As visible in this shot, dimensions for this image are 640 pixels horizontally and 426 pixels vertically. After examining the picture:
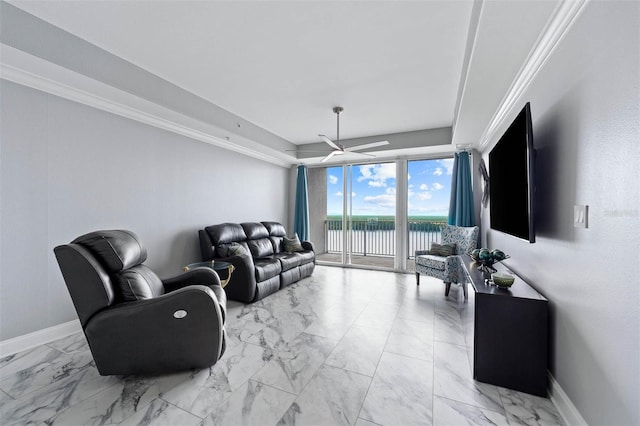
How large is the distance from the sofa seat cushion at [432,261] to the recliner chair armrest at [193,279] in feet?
9.74

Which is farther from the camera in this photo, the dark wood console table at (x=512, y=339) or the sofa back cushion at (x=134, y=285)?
the sofa back cushion at (x=134, y=285)

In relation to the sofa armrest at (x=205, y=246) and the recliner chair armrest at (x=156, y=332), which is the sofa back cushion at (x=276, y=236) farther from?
the recliner chair armrest at (x=156, y=332)

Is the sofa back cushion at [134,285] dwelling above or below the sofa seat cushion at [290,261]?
above

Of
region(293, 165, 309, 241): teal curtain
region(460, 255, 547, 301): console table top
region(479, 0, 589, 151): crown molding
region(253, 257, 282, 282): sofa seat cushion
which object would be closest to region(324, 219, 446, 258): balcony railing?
region(293, 165, 309, 241): teal curtain

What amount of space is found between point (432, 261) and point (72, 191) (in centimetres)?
442

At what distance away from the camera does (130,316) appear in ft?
5.65

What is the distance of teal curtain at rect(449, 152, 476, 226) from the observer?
443cm

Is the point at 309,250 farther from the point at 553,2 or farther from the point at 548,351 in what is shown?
the point at 553,2

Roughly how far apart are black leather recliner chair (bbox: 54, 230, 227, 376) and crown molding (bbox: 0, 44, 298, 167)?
148 cm

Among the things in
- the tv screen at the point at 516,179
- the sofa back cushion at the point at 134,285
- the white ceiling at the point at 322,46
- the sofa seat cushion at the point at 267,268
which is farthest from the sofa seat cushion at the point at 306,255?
the tv screen at the point at 516,179

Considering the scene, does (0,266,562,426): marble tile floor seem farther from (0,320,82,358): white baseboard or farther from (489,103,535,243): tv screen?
(489,103,535,243): tv screen

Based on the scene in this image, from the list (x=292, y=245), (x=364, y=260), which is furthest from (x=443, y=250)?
(x=292, y=245)

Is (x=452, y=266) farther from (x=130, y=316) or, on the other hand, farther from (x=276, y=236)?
(x=130, y=316)

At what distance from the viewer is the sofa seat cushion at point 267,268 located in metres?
3.49
